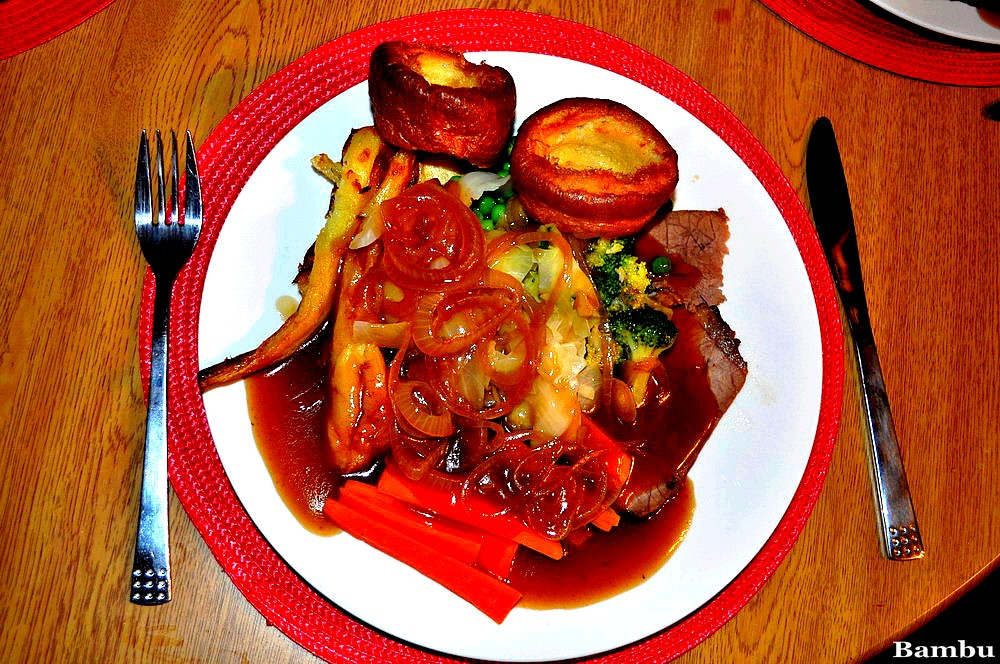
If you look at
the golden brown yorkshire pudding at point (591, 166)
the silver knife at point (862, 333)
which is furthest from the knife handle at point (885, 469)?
the golden brown yorkshire pudding at point (591, 166)

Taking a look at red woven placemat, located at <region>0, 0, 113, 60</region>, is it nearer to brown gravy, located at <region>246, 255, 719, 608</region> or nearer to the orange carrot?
brown gravy, located at <region>246, 255, 719, 608</region>

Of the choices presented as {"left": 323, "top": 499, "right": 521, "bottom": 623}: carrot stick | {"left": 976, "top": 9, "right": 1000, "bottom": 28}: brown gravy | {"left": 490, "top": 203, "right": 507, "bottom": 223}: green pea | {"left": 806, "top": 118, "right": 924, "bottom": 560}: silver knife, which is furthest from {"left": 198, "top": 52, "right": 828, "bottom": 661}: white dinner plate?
{"left": 976, "top": 9, "right": 1000, "bottom": 28}: brown gravy

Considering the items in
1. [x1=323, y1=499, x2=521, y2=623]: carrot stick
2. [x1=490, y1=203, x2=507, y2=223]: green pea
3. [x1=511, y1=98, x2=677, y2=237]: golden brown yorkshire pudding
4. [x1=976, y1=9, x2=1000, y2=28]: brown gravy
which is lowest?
[x1=323, y1=499, x2=521, y2=623]: carrot stick

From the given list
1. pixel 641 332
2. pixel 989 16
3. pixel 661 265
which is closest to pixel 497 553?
pixel 641 332

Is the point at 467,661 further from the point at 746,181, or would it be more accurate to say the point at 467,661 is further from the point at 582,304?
the point at 746,181

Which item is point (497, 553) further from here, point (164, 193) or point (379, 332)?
point (164, 193)

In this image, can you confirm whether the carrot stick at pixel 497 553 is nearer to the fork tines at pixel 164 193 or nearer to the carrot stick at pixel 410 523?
the carrot stick at pixel 410 523
